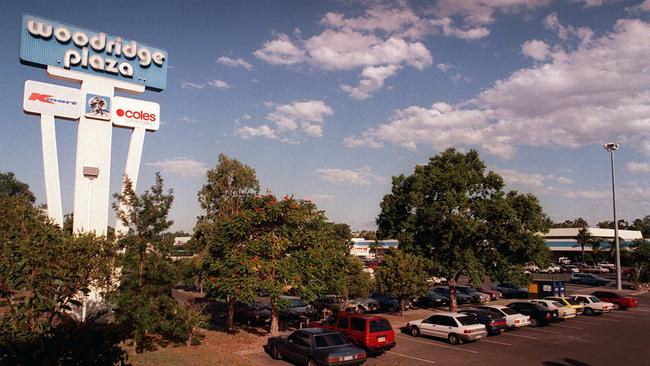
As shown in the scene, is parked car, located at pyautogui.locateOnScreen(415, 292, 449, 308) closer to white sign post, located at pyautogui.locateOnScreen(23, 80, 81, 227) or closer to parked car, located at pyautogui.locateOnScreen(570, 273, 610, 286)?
white sign post, located at pyautogui.locateOnScreen(23, 80, 81, 227)

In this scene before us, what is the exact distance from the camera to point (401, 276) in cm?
2911

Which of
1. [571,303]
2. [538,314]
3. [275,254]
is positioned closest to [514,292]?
[571,303]

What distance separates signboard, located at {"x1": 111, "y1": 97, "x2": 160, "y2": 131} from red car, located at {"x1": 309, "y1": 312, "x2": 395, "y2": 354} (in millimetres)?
17955

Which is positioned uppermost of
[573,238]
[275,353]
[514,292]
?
[573,238]

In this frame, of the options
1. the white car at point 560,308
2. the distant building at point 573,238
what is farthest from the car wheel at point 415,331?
the distant building at point 573,238

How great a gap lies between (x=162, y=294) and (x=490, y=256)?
23521 millimetres

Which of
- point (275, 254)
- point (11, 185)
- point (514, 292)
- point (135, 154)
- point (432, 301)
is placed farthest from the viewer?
point (11, 185)

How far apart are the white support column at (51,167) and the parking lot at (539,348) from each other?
14.4 meters

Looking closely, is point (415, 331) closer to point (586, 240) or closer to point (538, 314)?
point (538, 314)

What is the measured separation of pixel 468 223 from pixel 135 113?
23317 millimetres

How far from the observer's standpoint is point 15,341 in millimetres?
6473

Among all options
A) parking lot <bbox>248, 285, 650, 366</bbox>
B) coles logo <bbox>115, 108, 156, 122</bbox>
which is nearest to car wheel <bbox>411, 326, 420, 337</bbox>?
parking lot <bbox>248, 285, 650, 366</bbox>

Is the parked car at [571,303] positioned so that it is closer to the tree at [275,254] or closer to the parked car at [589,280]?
the tree at [275,254]

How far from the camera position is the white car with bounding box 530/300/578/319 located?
2812 centimetres
